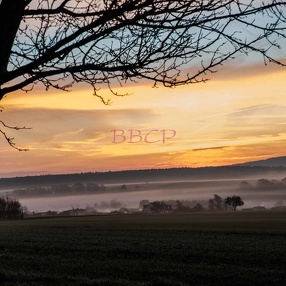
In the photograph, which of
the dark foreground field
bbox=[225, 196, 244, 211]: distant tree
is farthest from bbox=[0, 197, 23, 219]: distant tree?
the dark foreground field

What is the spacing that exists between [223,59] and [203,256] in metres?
12.9

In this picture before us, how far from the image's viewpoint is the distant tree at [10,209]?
110812 millimetres

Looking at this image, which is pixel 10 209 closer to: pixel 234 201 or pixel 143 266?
pixel 234 201

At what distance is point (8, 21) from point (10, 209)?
111862 millimetres

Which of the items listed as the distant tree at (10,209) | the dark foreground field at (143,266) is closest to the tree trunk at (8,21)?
the dark foreground field at (143,266)

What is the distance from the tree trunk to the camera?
6332 mm

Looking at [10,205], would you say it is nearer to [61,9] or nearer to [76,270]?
[76,270]

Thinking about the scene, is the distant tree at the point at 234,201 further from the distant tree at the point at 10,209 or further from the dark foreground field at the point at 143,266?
the dark foreground field at the point at 143,266

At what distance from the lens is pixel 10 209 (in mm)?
113938

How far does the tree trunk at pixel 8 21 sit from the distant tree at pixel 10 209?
352ft

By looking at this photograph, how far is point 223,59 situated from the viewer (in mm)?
6828

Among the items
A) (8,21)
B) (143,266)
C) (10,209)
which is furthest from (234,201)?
(8,21)

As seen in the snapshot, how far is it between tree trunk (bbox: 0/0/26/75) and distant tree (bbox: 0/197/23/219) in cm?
10743

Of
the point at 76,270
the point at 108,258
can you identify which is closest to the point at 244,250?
the point at 108,258
